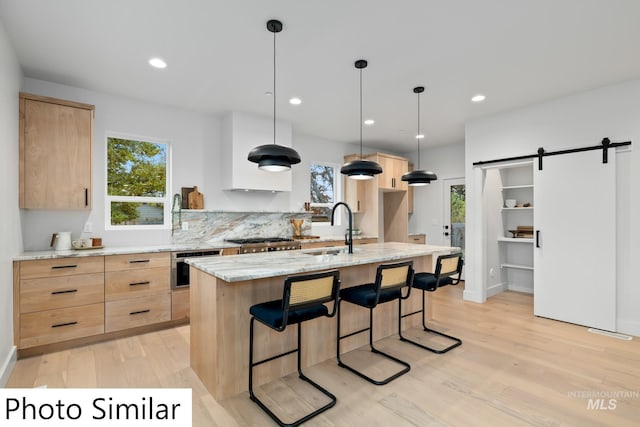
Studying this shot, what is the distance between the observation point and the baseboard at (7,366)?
2419 mm

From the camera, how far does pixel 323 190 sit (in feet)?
20.2

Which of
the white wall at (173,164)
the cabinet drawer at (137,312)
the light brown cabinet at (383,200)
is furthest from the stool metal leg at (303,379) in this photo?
the light brown cabinet at (383,200)

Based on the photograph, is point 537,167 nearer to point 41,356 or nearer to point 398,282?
point 398,282

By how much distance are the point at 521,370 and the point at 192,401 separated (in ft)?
8.58

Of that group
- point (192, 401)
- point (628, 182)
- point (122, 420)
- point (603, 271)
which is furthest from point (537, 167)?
point (122, 420)

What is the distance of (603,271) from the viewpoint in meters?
3.65

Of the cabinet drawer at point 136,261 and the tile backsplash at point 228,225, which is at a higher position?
the tile backsplash at point 228,225

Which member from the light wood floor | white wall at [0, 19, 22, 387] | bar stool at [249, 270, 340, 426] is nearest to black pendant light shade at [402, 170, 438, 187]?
the light wood floor

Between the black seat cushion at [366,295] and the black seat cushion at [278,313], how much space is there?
0.41m

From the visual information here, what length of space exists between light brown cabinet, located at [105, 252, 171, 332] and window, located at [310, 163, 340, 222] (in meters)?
2.84

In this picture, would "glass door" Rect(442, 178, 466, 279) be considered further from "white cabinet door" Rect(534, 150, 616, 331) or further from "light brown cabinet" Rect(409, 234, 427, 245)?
"white cabinet door" Rect(534, 150, 616, 331)

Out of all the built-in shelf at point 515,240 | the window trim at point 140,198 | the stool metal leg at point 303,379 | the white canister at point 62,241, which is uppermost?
the window trim at point 140,198

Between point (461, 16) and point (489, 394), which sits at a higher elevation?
point (461, 16)

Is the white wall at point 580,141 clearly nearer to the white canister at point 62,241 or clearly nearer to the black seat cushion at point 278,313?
the black seat cushion at point 278,313
